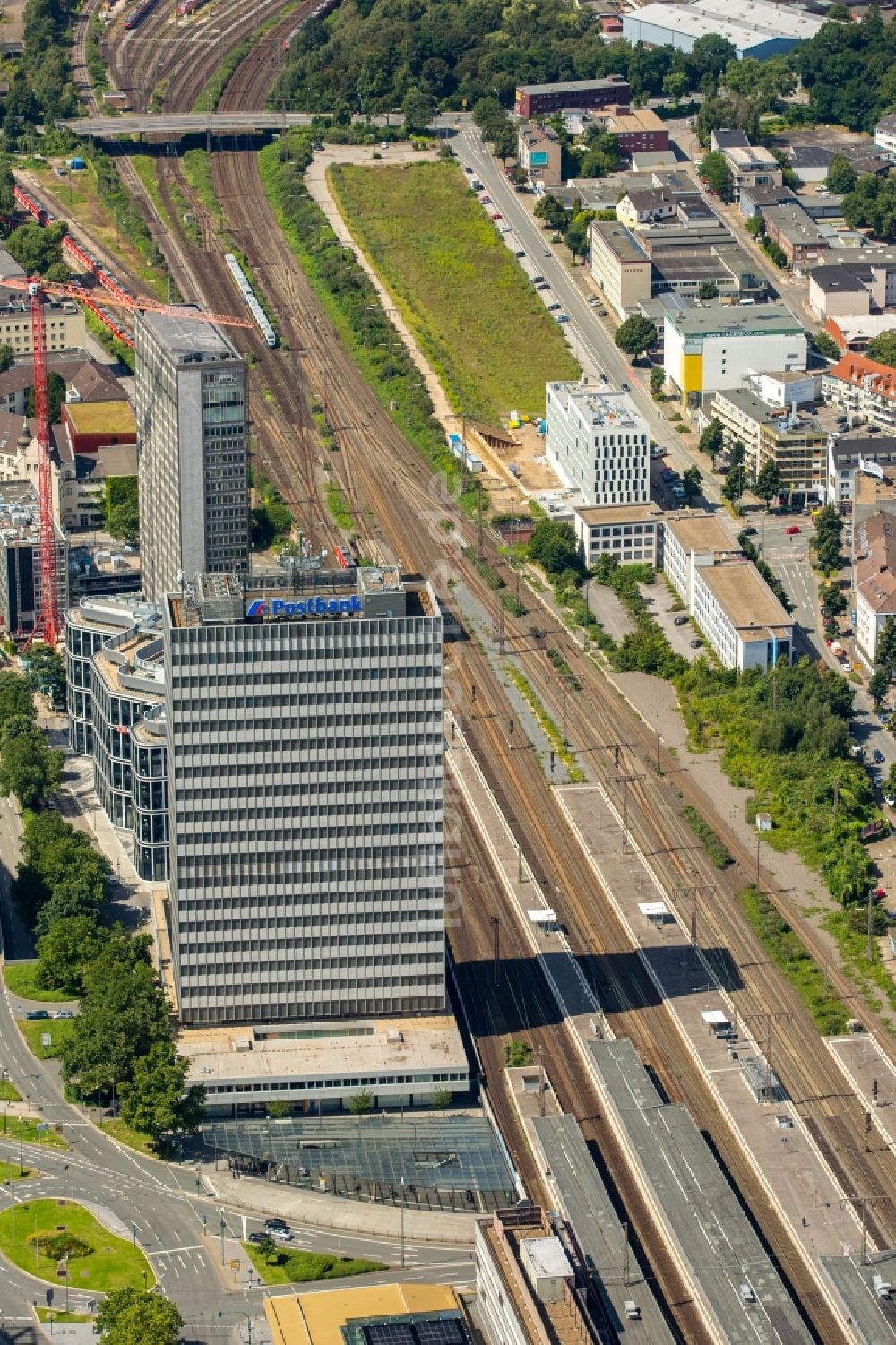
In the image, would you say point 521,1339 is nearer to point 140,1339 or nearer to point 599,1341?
point 599,1341

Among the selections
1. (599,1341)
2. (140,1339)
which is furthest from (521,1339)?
(140,1339)
